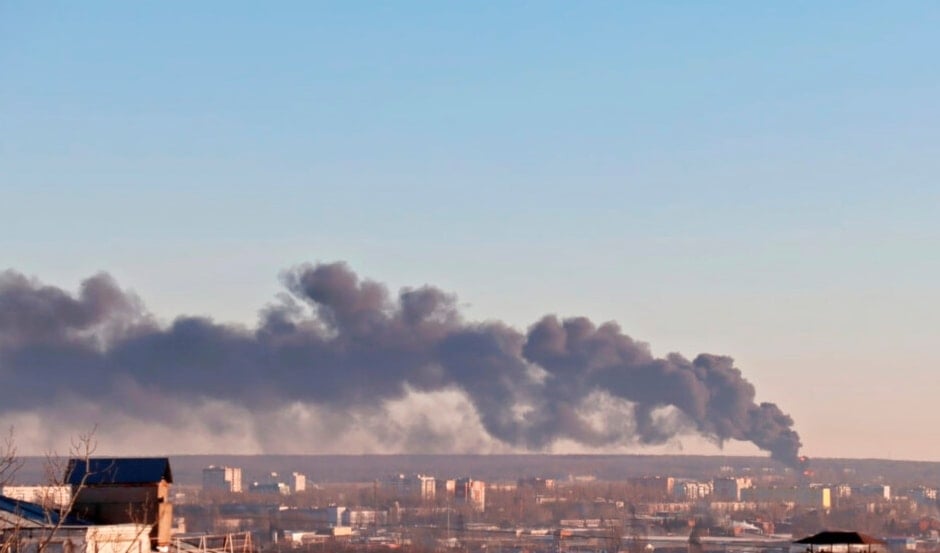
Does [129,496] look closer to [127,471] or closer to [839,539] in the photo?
[127,471]

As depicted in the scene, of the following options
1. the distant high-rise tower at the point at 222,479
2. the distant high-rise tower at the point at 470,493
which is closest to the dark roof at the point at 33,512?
the distant high-rise tower at the point at 470,493

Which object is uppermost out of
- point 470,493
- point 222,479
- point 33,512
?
point 222,479

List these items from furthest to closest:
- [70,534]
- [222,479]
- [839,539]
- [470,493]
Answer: [222,479], [470,493], [839,539], [70,534]

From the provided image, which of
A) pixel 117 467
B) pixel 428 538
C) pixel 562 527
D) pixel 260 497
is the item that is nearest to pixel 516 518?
pixel 562 527

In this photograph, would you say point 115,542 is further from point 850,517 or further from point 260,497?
point 260,497

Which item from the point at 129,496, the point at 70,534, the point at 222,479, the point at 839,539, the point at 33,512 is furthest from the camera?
the point at 222,479

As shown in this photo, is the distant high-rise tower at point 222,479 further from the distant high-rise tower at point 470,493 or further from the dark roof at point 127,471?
the dark roof at point 127,471

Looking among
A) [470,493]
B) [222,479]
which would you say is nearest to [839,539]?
[470,493]
